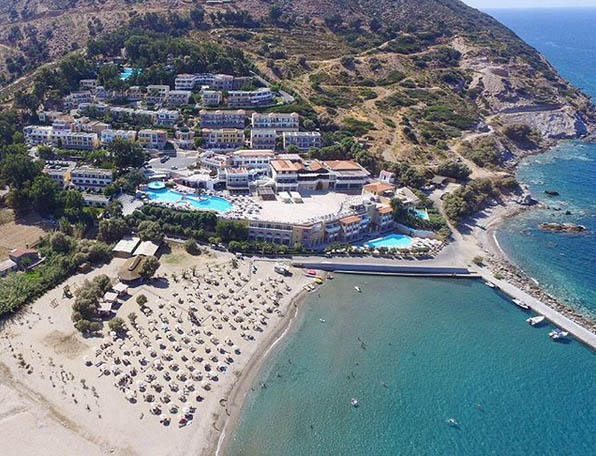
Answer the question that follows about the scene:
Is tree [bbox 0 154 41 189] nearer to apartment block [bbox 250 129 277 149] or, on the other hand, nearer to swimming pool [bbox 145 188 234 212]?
swimming pool [bbox 145 188 234 212]

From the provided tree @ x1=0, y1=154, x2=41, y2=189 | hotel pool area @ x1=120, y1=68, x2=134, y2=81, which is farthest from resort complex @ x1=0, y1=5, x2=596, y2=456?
hotel pool area @ x1=120, y1=68, x2=134, y2=81

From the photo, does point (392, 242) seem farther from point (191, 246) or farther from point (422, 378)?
point (191, 246)

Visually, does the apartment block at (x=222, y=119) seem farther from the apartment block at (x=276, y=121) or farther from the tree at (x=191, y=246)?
the tree at (x=191, y=246)

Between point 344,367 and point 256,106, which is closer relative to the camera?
point 344,367

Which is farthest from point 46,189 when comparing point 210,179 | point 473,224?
point 473,224

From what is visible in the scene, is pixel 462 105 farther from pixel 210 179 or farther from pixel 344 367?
pixel 344 367

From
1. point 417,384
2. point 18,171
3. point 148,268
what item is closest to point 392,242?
point 417,384
